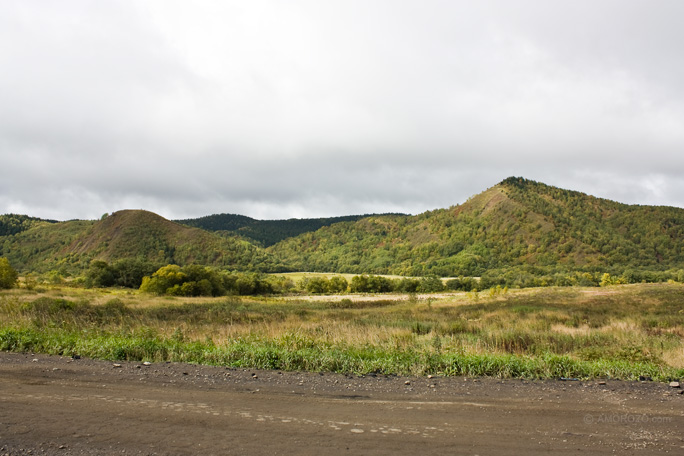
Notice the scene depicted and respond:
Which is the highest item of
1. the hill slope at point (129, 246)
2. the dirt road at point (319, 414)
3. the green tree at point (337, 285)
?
the hill slope at point (129, 246)

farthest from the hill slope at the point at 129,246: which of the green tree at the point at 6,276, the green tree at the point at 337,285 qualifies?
the green tree at the point at 6,276

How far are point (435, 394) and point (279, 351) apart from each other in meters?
4.41

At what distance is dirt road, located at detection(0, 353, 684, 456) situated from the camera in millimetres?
4961

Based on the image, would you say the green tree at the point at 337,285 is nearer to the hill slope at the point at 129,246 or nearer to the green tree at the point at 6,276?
the green tree at the point at 6,276

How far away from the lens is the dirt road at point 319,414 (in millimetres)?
4961

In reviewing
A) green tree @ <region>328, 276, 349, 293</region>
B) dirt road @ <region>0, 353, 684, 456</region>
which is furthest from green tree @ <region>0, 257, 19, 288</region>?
green tree @ <region>328, 276, 349, 293</region>

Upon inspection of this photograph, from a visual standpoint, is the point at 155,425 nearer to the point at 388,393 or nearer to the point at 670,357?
the point at 388,393

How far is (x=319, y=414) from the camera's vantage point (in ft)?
20.2

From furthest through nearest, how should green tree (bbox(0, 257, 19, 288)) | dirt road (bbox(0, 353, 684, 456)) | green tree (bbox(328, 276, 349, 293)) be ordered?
green tree (bbox(328, 276, 349, 293)), green tree (bbox(0, 257, 19, 288)), dirt road (bbox(0, 353, 684, 456))

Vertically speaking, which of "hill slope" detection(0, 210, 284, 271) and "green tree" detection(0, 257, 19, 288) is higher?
"hill slope" detection(0, 210, 284, 271)

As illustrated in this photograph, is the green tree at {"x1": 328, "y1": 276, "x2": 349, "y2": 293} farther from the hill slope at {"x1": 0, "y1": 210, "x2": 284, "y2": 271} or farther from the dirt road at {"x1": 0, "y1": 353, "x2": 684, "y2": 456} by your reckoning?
the dirt road at {"x1": 0, "y1": 353, "x2": 684, "y2": 456}

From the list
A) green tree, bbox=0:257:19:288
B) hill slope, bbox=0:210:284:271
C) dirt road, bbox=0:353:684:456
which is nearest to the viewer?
dirt road, bbox=0:353:684:456

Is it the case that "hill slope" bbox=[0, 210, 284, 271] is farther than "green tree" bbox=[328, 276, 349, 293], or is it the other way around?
"hill slope" bbox=[0, 210, 284, 271]

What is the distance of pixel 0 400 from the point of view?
6539 mm
